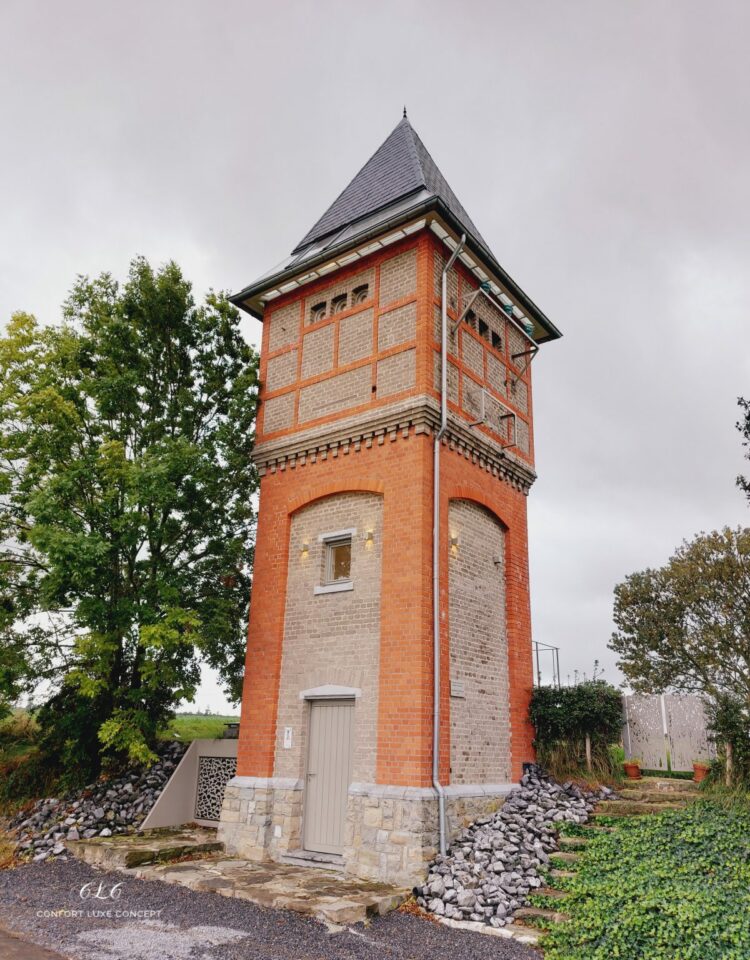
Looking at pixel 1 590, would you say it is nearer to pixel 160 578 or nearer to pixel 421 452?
pixel 160 578

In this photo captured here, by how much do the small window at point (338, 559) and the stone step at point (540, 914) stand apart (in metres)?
5.31

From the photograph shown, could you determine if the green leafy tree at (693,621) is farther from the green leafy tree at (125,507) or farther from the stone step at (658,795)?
the green leafy tree at (125,507)

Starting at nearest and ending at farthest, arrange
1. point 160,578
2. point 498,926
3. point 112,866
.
→ point 498,926
point 112,866
point 160,578

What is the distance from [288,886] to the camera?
8.49 m

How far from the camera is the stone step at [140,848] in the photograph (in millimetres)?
9656

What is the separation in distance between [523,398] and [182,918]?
10760 mm

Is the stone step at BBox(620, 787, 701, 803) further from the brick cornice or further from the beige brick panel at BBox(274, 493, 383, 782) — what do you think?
the brick cornice

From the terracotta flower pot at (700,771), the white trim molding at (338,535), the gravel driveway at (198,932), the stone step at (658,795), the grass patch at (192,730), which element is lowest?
the gravel driveway at (198,932)

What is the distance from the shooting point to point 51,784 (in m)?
12.5

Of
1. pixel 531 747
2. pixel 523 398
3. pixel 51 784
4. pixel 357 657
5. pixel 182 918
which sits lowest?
pixel 182 918

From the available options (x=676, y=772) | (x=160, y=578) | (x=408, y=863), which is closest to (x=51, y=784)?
(x=160, y=578)

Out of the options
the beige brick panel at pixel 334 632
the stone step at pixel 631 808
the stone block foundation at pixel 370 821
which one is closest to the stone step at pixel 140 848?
the stone block foundation at pixel 370 821

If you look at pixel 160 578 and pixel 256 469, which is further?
pixel 256 469

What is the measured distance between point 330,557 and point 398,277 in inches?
200
